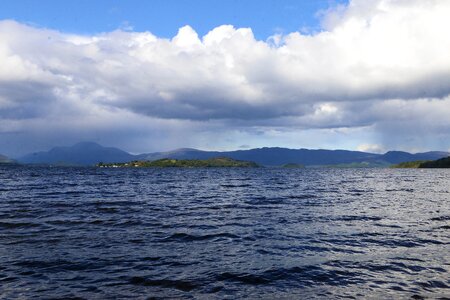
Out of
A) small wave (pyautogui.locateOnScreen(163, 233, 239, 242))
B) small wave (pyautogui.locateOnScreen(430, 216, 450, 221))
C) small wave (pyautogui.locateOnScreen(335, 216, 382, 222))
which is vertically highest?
small wave (pyautogui.locateOnScreen(335, 216, 382, 222))

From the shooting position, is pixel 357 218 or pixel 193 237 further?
pixel 357 218

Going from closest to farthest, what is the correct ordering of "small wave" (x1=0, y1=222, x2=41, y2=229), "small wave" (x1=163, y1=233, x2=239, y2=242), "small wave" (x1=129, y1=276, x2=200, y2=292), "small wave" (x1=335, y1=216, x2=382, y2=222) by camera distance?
"small wave" (x1=129, y1=276, x2=200, y2=292), "small wave" (x1=163, y1=233, x2=239, y2=242), "small wave" (x1=0, y1=222, x2=41, y2=229), "small wave" (x1=335, y1=216, x2=382, y2=222)

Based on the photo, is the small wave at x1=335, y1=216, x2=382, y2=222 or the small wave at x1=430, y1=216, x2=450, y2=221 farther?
the small wave at x1=430, y1=216, x2=450, y2=221

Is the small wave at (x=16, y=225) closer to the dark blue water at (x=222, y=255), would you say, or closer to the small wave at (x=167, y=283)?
the dark blue water at (x=222, y=255)

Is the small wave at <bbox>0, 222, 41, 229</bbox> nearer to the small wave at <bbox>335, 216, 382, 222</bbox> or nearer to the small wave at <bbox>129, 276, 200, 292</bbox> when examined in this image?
the small wave at <bbox>129, 276, 200, 292</bbox>

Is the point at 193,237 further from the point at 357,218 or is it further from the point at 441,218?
the point at 441,218

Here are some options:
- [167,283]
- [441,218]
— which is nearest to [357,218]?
[441,218]

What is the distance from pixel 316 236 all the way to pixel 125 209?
22011 millimetres

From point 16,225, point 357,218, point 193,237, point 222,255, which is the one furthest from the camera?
point 357,218

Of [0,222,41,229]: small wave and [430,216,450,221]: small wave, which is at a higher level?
[0,222,41,229]: small wave

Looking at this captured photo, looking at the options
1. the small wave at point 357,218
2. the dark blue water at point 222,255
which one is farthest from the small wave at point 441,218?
the small wave at point 357,218

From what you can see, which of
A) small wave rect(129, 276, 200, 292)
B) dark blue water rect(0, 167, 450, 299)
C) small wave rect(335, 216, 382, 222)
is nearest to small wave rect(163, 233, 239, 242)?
dark blue water rect(0, 167, 450, 299)

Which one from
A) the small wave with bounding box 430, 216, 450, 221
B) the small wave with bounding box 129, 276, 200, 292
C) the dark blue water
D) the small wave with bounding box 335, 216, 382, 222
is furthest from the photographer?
the small wave with bounding box 430, 216, 450, 221

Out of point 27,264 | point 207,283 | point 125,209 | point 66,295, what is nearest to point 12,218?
point 125,209
